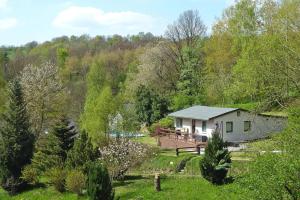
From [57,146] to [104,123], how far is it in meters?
7.51

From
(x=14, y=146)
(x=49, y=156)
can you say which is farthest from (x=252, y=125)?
(x=14, y=146)

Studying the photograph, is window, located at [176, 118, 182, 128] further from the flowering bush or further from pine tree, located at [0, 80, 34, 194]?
pine tree, located at [0, 80, 34, 194]

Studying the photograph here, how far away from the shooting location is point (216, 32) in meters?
60.3

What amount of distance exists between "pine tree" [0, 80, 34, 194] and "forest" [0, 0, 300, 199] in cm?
114

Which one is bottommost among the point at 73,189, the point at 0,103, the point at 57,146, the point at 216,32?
the point at 73,189

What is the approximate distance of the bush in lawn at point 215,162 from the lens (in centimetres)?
2925

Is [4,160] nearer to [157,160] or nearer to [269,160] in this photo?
[157,160]

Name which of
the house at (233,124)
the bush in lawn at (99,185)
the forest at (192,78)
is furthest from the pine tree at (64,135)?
the house at (233,124)

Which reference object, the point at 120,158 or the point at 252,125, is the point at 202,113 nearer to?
the point at 252,125

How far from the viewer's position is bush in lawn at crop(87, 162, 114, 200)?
26.7 metres

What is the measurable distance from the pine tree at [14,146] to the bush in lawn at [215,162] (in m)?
14.5

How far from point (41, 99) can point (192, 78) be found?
74.1 ft

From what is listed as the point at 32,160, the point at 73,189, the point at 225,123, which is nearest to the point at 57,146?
the point at 32,160

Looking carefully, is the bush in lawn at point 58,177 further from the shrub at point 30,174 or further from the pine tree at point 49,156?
the shrub at point 30,174
